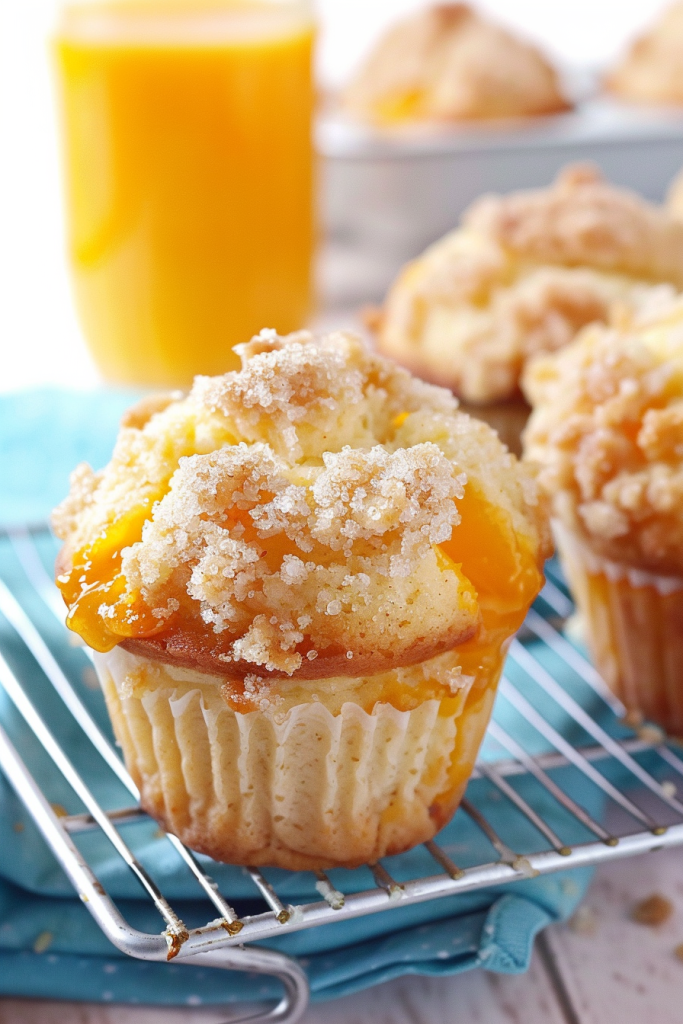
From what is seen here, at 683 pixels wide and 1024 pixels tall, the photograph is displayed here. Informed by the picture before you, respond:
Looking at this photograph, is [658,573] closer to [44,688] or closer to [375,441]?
[375,441]

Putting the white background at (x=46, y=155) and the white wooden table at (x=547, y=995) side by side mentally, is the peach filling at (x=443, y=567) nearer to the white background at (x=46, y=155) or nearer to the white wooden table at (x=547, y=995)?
the white wooden table at (x=547, y=995)

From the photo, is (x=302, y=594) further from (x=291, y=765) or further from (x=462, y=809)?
(x=462, y=809)

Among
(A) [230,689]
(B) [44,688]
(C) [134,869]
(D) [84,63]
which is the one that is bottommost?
(B) [44,688]

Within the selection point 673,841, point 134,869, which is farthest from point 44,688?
point 673,841

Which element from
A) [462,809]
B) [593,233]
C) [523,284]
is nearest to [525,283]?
[523,284]

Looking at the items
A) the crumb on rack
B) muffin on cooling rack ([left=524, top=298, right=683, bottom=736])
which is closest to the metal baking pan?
muffin on cooling rack ([left=524, top=298, right=683, bottom=736])
